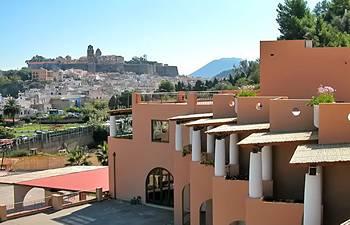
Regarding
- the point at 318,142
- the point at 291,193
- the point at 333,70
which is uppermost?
the point at 333,70

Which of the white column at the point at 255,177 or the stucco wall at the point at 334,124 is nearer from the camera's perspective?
the stucco wall at the point at 334,124

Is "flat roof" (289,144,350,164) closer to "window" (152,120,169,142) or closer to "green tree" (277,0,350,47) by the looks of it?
"window" (152,120,169,142)

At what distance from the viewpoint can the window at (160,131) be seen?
85.0 feet

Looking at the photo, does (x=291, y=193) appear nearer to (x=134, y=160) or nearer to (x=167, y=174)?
(x=167, y=174)

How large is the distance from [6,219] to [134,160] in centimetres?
738

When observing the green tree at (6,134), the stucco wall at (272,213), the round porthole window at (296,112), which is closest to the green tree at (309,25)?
the round porthole window at (296,112)

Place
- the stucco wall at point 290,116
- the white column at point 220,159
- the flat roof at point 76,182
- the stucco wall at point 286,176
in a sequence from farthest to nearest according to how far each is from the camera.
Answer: the flat roof at point 76,182 → the white column at point 220,159 → the stucco wall at point 290,116 → the stucco wall at point 286,176

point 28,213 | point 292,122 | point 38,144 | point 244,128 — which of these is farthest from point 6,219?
point 38,144

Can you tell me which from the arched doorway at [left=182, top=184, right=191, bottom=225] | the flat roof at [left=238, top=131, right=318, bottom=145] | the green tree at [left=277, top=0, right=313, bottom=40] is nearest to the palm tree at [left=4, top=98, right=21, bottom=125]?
the green tree at [left=277, top=0, right=313, bottom=40]

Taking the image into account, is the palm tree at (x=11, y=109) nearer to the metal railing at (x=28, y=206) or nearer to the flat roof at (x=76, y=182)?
the flat roof at (x=76, y=182)

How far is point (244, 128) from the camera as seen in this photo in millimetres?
15219

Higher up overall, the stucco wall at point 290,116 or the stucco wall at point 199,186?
the stucco wall at point 290,116

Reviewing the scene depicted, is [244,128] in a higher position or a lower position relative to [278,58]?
lower

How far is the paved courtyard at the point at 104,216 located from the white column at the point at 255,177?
10376mm
